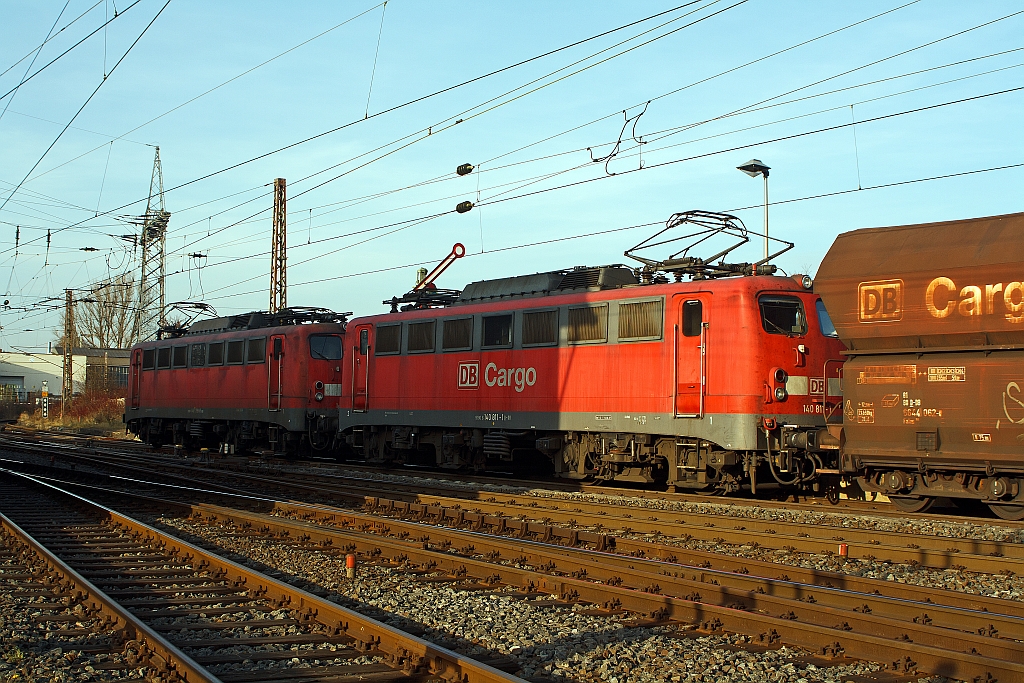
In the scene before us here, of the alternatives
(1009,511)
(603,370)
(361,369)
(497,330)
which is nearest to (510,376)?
(497,330)

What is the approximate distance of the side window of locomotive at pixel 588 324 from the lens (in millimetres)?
17359

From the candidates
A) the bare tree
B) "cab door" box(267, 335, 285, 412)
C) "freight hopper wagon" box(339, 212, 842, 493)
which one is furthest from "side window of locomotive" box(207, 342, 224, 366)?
the bare tree

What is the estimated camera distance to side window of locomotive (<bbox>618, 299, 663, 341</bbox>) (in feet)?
53.6

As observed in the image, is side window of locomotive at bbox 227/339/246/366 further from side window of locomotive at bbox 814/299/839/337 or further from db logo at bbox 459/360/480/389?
side window of locomotive at bbox 814/299/839/337

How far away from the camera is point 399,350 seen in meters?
22.2

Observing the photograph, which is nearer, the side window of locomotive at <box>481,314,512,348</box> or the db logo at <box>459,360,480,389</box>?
the side window of locomotive at <box>481,314,512,348</box>

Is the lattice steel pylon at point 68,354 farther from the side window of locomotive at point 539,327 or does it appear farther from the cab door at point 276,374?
the side window of locomotive at point 539,327

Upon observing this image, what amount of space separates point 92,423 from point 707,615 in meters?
52.4

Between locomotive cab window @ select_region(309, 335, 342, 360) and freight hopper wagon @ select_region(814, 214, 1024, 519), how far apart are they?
1533 centimetres

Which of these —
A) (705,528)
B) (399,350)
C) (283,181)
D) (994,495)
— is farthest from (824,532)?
(283,181)

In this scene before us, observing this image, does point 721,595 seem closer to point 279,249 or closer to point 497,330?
point 497,330

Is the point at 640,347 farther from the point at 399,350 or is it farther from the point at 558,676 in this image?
the point at 558,676

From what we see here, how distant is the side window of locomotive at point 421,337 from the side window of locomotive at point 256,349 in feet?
22.7

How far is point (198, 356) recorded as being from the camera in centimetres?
3048
